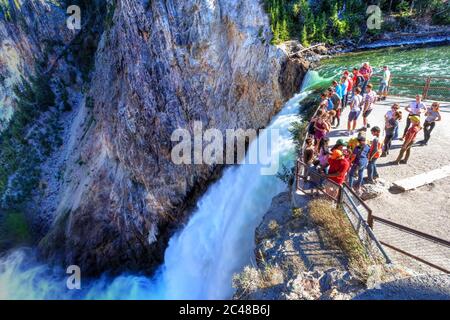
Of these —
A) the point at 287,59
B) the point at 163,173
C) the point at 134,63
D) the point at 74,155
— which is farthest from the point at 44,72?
the point at 287,59

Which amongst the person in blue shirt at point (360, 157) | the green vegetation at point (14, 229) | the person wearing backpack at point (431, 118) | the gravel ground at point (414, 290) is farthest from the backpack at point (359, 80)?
the green vegetation at point (14, 229)

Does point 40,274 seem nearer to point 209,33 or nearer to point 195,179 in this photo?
point 195,179

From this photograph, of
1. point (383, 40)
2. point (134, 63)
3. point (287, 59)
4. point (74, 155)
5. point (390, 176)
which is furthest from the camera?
point (383, 40)

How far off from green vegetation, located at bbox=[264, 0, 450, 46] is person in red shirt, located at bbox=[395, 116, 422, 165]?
12.6m

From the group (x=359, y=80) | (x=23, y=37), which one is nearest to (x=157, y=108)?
(x=359, y=80)

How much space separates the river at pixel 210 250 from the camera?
11734 mm

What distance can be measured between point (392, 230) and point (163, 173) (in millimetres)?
11498

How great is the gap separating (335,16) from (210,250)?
21720 mm

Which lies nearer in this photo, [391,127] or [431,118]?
[391,127]

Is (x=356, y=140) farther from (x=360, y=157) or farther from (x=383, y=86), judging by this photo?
(x=383, y=86)

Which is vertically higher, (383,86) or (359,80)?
(359,80)

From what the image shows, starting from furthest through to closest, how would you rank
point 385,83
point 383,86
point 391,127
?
point 383,86, point 385,83, point 391,127

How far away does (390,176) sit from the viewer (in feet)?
29.5

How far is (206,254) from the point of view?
1324 centimetres
